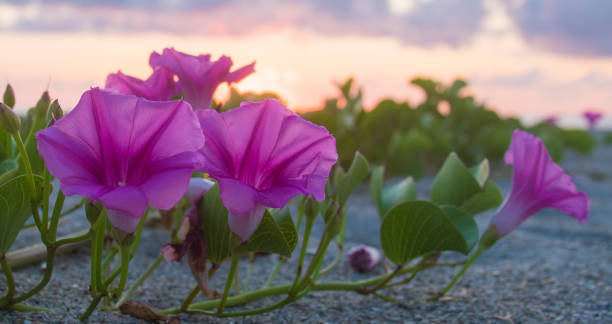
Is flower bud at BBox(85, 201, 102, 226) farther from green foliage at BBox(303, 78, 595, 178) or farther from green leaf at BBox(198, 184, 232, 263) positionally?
green foliage at BBox(303, 78, 595, 178)

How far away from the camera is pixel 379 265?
1970mm

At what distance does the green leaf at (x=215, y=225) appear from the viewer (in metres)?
0.98

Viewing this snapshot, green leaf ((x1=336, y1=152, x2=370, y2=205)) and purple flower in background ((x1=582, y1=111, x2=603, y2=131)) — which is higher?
purple flower in background ((x1=582, y1=111, x2=603, y2=131))

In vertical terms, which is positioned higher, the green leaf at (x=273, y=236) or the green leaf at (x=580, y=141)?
the green leaf at (x=580, y=141)

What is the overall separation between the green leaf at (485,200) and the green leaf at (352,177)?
33 cm

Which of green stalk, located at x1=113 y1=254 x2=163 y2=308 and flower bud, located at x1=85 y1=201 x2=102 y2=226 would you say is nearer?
flower bud, located at x1=85 y1=201 x2=102 y2=226

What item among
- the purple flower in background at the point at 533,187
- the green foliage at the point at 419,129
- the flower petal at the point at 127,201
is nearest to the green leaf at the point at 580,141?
the green foliage at the point at 419,129

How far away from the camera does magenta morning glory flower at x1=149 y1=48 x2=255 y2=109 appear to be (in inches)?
35.9

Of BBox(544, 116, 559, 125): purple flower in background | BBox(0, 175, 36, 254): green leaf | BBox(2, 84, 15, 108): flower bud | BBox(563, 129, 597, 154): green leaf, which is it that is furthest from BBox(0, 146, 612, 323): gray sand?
BBox(544, 116, 559, 125): purple flower in background

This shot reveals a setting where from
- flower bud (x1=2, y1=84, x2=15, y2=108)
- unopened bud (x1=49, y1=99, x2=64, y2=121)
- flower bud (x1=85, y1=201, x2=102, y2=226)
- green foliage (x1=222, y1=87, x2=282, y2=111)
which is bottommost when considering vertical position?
flower bud (x1=85, y1=201, x2=102, y2=226)

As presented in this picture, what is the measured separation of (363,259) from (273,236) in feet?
3.11

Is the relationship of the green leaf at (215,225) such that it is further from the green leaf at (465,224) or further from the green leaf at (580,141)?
the green leaf at (580,141)

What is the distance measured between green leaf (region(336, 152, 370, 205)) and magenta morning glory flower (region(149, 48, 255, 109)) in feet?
0.91

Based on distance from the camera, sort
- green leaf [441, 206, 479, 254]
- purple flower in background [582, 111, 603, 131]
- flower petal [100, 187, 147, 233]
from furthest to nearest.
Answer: purple flower in background [582, 111, 603, 131] → green leaf [441, 206, 479, 254] → flower petal [100, 187, 147, 233]
